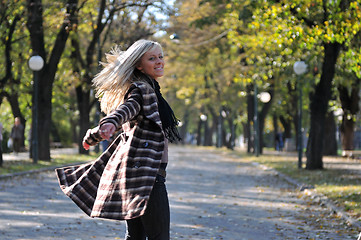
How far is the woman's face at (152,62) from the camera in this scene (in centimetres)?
398

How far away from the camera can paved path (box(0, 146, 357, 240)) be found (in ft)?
27.1

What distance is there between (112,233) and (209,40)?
2572 centimetres

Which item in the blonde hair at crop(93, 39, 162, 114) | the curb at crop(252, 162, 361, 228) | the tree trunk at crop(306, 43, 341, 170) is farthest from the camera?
the tree trunk at crop(306, 43, 341, 170)

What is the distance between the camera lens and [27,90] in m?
25.7

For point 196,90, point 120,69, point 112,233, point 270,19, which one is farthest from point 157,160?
point 196,90

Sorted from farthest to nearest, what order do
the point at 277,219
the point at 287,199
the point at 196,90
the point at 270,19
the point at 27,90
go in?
the point at 196,90, the point at 27,90, the point at 270,19, the point at 287,199, the point at 277,219

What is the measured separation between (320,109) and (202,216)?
33.9 ft

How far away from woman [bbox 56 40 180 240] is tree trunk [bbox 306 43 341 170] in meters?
15.7

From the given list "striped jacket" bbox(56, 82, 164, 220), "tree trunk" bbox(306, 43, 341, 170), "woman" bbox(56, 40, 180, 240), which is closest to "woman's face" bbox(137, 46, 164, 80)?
"woman" bbox(56, 40, 180, 240)

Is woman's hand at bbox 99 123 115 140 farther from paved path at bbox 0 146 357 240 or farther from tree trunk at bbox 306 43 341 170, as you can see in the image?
tree trunk at bbox 306 43 341 170

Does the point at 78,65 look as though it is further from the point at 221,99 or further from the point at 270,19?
the point at 221,99

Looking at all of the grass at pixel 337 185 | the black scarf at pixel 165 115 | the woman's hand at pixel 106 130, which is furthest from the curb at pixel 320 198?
the woman's hand at pixel 106 130

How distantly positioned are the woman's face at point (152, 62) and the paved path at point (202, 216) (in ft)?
13.8

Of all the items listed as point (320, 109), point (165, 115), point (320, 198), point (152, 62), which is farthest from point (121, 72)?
point (320, 109)
